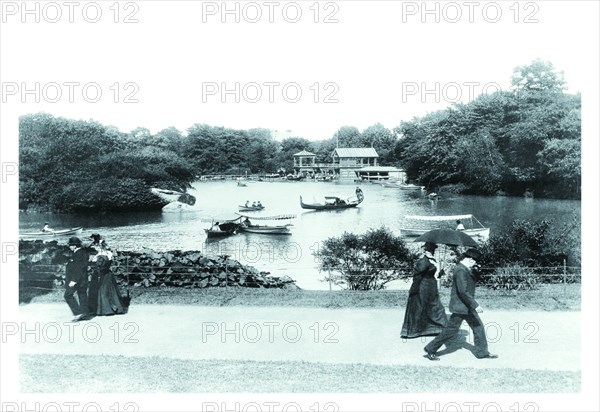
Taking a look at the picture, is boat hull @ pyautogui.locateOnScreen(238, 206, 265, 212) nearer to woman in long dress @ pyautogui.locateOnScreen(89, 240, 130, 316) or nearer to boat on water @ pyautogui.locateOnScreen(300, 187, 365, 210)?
boat on water @ pyautogui.locateOnScreen(300, 187, 365, 210)

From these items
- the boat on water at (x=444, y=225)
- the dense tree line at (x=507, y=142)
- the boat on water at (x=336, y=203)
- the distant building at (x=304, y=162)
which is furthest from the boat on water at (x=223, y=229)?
the dense tree line at (x=507, y=142)

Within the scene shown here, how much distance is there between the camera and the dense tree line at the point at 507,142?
12.0 meters

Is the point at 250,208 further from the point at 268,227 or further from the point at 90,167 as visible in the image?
the point at 90,167

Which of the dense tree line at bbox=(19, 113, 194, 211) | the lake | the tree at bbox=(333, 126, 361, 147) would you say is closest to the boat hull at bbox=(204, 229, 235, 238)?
the lake

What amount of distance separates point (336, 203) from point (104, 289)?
5.14 metres

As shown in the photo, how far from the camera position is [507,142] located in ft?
41.0

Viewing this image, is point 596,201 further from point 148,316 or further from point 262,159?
point 148,316

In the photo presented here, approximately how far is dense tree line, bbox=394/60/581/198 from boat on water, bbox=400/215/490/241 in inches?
26.8

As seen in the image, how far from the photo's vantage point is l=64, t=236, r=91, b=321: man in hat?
9641 millimetres

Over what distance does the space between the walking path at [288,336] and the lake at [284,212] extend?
87.6 inches

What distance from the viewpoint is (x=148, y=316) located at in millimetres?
10070

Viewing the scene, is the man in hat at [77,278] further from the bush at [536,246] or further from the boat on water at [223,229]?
A: the bush at [536,246]

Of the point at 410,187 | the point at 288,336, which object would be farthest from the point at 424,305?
the point at 410,187

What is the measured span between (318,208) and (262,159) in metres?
1.69
